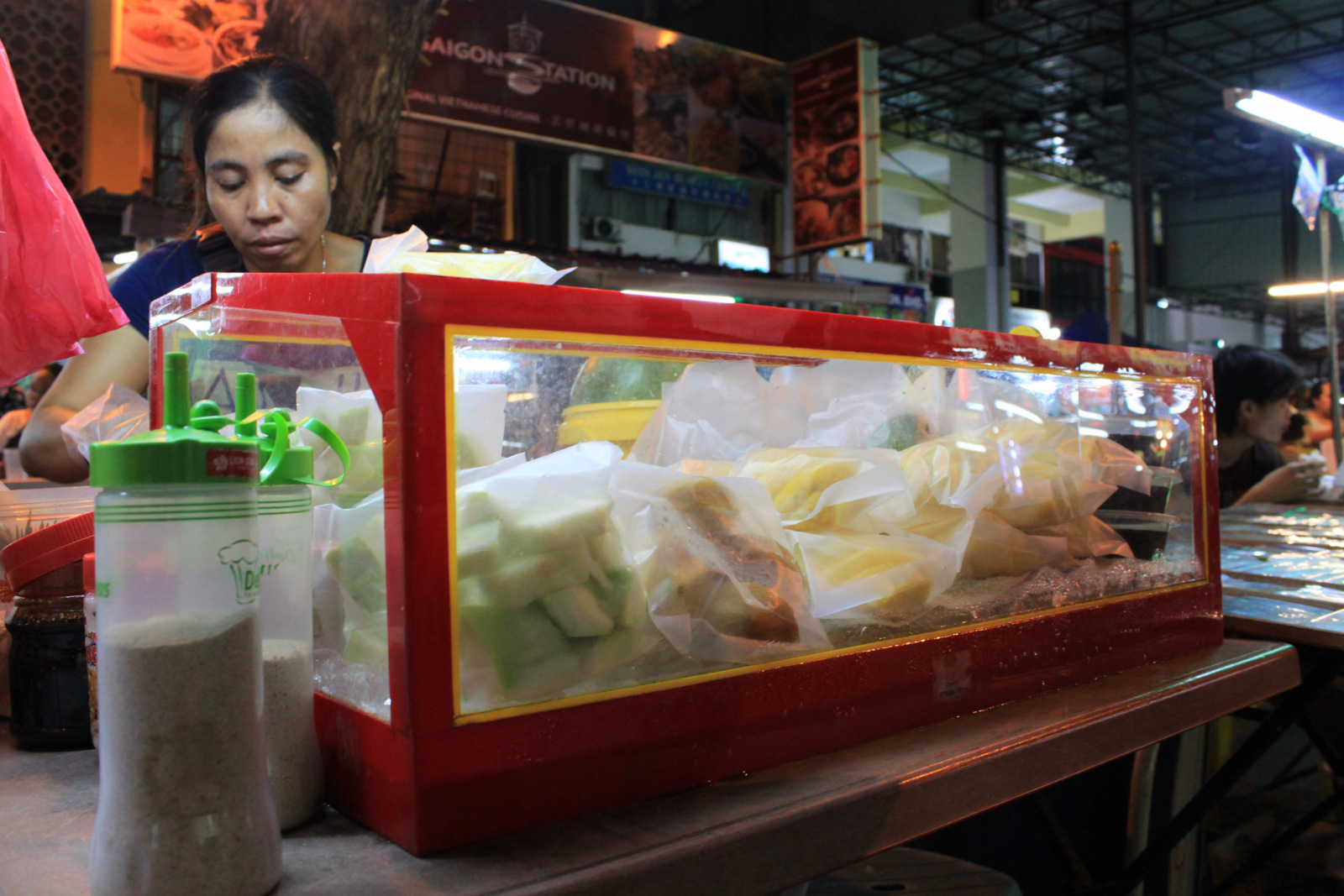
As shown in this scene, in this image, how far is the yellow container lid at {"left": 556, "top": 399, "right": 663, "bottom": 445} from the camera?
88 cm

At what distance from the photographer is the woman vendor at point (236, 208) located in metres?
1.62

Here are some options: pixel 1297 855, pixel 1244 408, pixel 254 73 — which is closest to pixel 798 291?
pixel 1244 408

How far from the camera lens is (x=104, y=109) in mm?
6371

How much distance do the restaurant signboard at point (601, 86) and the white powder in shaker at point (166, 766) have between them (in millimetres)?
5721

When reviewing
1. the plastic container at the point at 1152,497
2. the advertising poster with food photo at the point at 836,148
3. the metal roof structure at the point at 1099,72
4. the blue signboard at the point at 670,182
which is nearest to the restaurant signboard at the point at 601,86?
the advertising poster with food photo at the point at 836,148

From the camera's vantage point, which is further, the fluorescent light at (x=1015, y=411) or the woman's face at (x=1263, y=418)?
the woman's face at (x=1263, y=418)

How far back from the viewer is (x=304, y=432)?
85cm

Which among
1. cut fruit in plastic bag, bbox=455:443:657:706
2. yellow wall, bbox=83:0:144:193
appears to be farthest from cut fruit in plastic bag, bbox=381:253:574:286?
yellow wall, bbox=83:0:144:193

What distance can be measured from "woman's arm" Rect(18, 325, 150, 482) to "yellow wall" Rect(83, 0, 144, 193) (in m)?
5.76

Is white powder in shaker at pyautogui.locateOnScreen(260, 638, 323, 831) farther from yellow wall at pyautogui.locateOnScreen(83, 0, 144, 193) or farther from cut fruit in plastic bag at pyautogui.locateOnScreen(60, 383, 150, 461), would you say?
yellow wall at pyautogui.locateOnScreen(83, 0, 144, 193)

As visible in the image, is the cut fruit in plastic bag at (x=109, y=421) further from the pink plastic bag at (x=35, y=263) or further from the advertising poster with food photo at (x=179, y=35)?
the advertising poster with food photo at (x=179, y=35)

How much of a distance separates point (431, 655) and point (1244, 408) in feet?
14.5

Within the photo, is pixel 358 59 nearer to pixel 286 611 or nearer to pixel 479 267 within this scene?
pixel 479 267

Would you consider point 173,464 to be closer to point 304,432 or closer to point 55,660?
point 304,432
